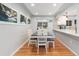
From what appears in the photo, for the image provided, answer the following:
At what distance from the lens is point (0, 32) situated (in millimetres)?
2646

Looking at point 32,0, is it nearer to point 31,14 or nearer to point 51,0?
point 51,0

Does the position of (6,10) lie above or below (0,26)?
above

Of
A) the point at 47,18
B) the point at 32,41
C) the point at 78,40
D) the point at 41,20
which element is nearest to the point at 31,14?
the point at 41,20

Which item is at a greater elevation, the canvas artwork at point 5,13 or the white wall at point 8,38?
the canvas artwork at point 5,13

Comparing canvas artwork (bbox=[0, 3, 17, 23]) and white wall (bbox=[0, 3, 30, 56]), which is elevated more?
canvas artwork (bbox=[0, 3, 17, 23])

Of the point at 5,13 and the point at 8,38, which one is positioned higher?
the point at 5,13

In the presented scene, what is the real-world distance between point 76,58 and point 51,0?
36 centimetres

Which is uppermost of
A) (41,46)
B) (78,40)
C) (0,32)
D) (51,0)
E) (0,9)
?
(0,9)

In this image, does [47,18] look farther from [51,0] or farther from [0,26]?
[51,0]

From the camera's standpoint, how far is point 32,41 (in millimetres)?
5895

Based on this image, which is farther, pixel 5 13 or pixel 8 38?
pixel 8 38

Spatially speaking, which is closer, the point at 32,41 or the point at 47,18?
the point at 32,41

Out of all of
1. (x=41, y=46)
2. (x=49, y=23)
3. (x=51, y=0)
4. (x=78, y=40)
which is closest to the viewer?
(x=51, y=0)

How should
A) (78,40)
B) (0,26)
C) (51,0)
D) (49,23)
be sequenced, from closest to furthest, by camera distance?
(51,0) → (0,26) → (78,40) → (49,23)
